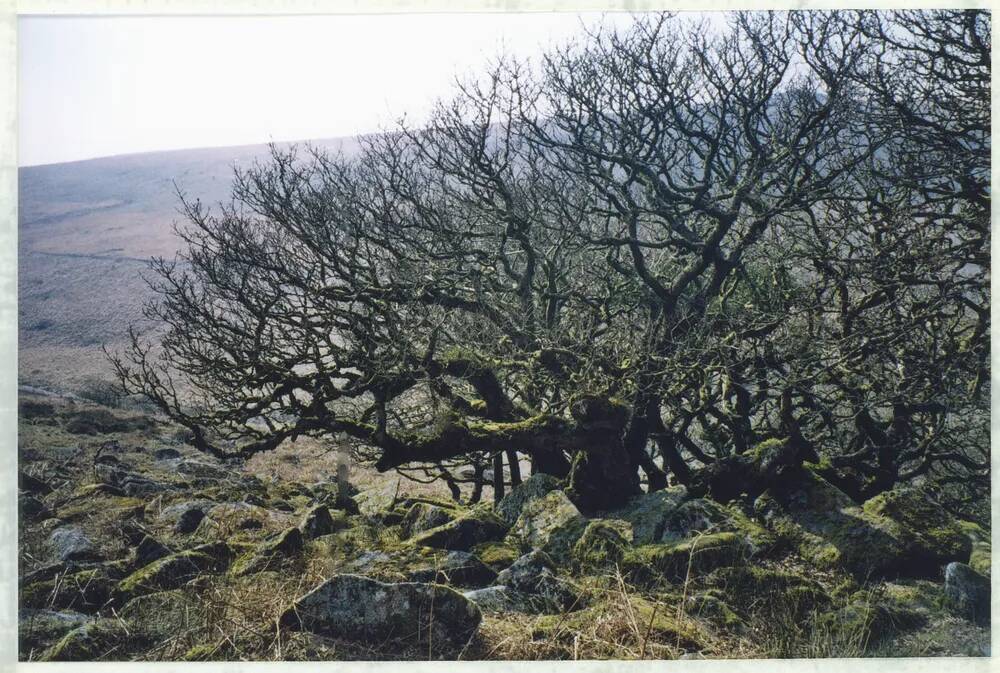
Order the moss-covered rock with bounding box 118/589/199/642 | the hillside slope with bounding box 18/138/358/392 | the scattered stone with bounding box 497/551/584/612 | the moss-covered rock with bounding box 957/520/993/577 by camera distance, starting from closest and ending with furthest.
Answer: the moss-covered rock with bounding box 118/589/199/642 → the scattered stone with bounding box 497/551/584/612 → the moss-covered rock with bounding box 957/520/993/577 → the hillside slope with bounding box 18/138/358/392

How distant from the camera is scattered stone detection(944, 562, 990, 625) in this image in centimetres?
709

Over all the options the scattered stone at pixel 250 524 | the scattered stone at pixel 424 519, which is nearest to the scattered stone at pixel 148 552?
the scattered stone at pixel 250 524

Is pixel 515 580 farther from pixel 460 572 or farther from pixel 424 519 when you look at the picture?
pixel 424 519

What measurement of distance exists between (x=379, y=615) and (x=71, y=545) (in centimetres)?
436

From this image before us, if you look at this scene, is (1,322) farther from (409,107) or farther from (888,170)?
(888,170)

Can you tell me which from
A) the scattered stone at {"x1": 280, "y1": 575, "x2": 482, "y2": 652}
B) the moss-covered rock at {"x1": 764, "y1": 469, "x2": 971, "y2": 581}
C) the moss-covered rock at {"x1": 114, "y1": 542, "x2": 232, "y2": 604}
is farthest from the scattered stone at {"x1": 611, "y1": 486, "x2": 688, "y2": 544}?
the moss-covered rock at {"x1": 114, "y1": 542, "x2": 232, "y2": 604}

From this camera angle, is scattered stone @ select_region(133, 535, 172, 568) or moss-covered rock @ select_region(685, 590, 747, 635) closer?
moss-covered rock @ select_region(685, 590, 747, 635)

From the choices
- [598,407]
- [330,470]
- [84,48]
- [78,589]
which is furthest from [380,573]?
[330,470]

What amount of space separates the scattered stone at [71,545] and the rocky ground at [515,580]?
3cm

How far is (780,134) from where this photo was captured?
9.54 m

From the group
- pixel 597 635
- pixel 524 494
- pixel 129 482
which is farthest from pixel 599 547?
pixel 129 482

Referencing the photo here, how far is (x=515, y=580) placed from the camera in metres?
7.15

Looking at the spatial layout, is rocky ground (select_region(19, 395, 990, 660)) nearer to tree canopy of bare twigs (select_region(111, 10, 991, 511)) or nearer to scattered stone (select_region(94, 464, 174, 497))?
tree canopy of bare twigs (select_region(111, 10, 991, 511))

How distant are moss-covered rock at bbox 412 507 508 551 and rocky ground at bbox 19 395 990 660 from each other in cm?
2
